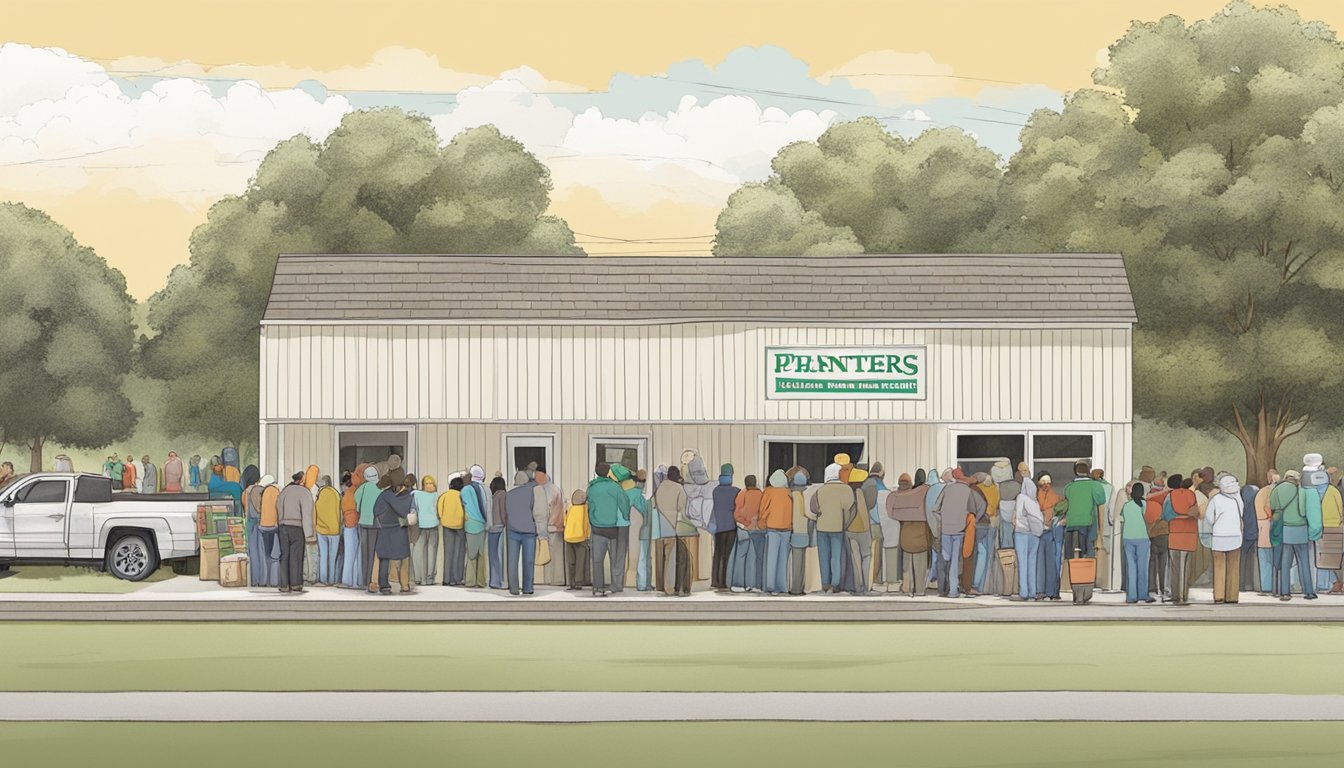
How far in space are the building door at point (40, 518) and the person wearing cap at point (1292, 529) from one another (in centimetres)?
1716

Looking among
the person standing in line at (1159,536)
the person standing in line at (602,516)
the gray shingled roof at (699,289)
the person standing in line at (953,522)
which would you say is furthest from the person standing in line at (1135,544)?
the person standing in line at (602,516)

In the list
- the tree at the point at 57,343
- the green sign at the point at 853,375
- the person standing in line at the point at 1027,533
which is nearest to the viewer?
the person standing in line at the point at 1027,533

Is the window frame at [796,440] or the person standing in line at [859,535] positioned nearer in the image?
the person standing in line at [859,535]

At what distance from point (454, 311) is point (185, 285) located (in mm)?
38186

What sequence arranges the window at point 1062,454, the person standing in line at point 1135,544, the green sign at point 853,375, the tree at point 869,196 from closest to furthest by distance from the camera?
the person standing in line at point 1135,544 → the window at point 1062,454 → the green sign at point 853,375 → the tree at point 869,196

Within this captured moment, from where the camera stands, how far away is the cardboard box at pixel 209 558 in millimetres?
28625

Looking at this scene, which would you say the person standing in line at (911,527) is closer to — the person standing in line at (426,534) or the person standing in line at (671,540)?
the person standing in line at (671,540)

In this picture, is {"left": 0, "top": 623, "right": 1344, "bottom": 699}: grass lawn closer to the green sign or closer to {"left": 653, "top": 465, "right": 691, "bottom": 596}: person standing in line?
{"left": 653, "top": 465, "right": 691, "bottom": 596}: person standing in line

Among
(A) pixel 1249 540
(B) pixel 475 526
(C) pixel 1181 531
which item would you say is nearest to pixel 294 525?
(B) pixel 475 526

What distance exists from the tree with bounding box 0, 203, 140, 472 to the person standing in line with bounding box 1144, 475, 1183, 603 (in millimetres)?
50929

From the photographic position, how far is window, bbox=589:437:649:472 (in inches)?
1187

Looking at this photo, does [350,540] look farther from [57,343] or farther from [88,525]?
[57,343]

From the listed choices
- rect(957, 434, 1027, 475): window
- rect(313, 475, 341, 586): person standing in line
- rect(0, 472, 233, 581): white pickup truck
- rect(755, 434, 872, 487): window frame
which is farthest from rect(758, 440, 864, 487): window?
rect(0, 472, 233, 581): white pickup truck

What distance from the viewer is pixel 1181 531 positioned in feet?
82.3
